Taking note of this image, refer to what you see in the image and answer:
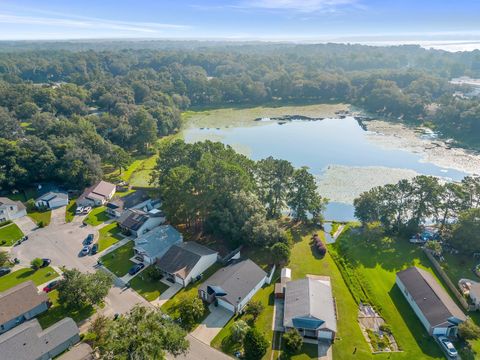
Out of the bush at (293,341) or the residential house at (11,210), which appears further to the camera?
the residential house at (11,210)

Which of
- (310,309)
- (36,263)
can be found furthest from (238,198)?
(36,263)

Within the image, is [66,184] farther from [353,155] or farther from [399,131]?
[399,131]

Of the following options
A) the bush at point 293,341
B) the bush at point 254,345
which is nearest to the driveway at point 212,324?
the bush at point 254,345

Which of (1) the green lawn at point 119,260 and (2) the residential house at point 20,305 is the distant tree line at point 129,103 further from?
(2) the residential house at point 20,305

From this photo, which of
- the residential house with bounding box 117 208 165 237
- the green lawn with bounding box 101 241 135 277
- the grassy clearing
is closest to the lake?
the grassy clearing

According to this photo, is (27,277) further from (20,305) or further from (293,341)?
(293,341)

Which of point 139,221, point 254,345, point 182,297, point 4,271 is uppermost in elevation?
point 254,345
